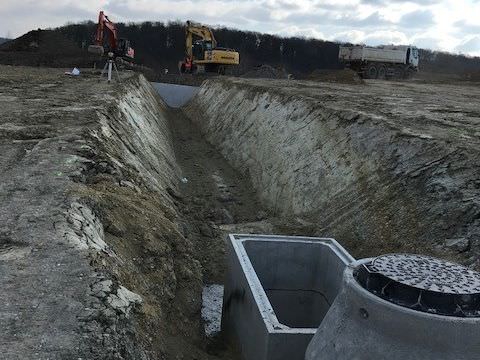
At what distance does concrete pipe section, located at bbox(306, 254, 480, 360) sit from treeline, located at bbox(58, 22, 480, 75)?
69.9 metres

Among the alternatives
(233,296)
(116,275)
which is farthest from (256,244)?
(116,275)

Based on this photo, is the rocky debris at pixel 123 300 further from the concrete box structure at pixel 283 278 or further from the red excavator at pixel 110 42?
the red excavator at pixel 110 42

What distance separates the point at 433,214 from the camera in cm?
706

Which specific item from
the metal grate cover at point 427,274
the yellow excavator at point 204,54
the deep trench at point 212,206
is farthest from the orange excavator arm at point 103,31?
the metal grate cover at point 427,274

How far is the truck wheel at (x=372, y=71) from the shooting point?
41594 millimetres

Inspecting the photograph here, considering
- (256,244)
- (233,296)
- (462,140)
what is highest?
A: (462,140)

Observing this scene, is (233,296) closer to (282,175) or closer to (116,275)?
(116,275)

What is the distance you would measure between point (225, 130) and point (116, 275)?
13.9m

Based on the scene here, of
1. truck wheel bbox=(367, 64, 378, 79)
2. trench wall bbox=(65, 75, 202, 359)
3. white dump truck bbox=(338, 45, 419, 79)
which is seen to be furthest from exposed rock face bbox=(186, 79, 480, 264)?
truck wheel bbox=(367, 64, 378, 79)

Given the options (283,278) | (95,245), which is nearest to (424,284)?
(95,245)

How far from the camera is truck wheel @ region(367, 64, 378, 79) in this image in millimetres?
41594

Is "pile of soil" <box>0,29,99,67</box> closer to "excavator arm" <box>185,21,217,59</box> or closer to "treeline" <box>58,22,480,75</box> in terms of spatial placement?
"excavator arm" <box>185,21,217,59</box>

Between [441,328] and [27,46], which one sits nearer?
[441,328]

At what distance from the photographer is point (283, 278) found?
644 centimetres
